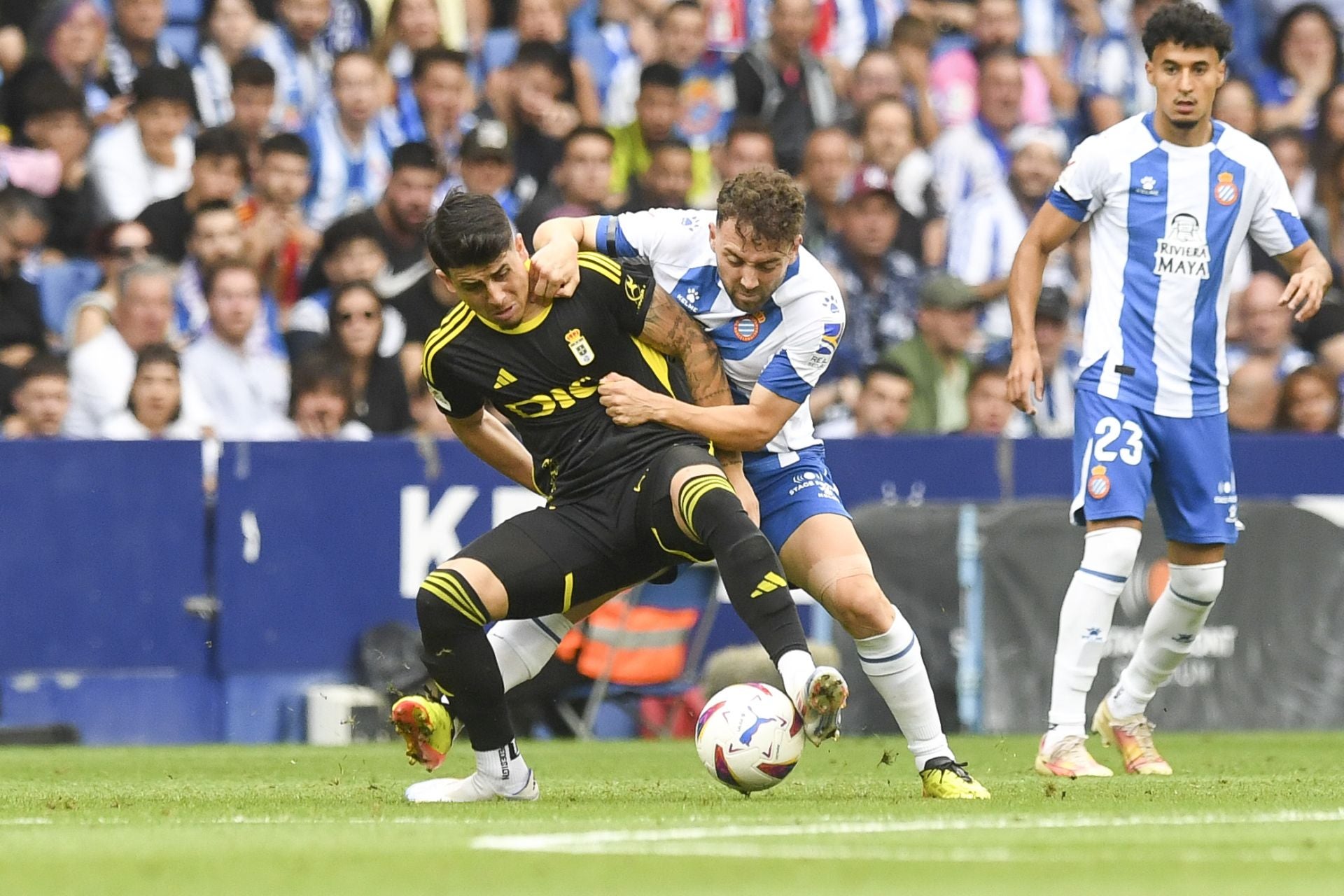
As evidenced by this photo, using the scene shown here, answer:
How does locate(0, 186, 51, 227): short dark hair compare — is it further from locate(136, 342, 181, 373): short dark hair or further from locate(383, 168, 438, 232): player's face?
locate(383, 168, 438, 232): player's face

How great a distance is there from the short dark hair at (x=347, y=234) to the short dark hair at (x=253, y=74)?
108cm

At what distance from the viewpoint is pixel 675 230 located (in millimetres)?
7113

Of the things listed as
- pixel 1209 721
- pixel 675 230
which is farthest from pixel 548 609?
pixel 1209 721

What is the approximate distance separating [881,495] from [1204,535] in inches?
153

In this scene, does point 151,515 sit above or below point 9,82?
below

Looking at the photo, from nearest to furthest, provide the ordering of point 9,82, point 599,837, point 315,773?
point 599,837
point 315,773
point 9,82

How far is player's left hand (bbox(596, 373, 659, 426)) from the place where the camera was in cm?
681

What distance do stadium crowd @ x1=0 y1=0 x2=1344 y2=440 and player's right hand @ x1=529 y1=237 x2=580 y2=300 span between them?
16.4ft

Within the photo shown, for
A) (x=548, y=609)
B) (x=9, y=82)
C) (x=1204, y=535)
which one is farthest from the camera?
(x=9, y=82)

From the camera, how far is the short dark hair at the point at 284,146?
1288 cm

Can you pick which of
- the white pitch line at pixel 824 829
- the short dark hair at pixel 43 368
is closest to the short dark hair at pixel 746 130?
the short dark hair at pixel 43 368

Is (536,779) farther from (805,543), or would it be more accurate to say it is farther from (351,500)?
(351,500)

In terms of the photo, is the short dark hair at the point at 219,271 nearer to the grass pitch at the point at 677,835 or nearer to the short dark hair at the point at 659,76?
the short dark hair at the point at 659,76

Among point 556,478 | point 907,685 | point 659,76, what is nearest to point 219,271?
point 659,76
